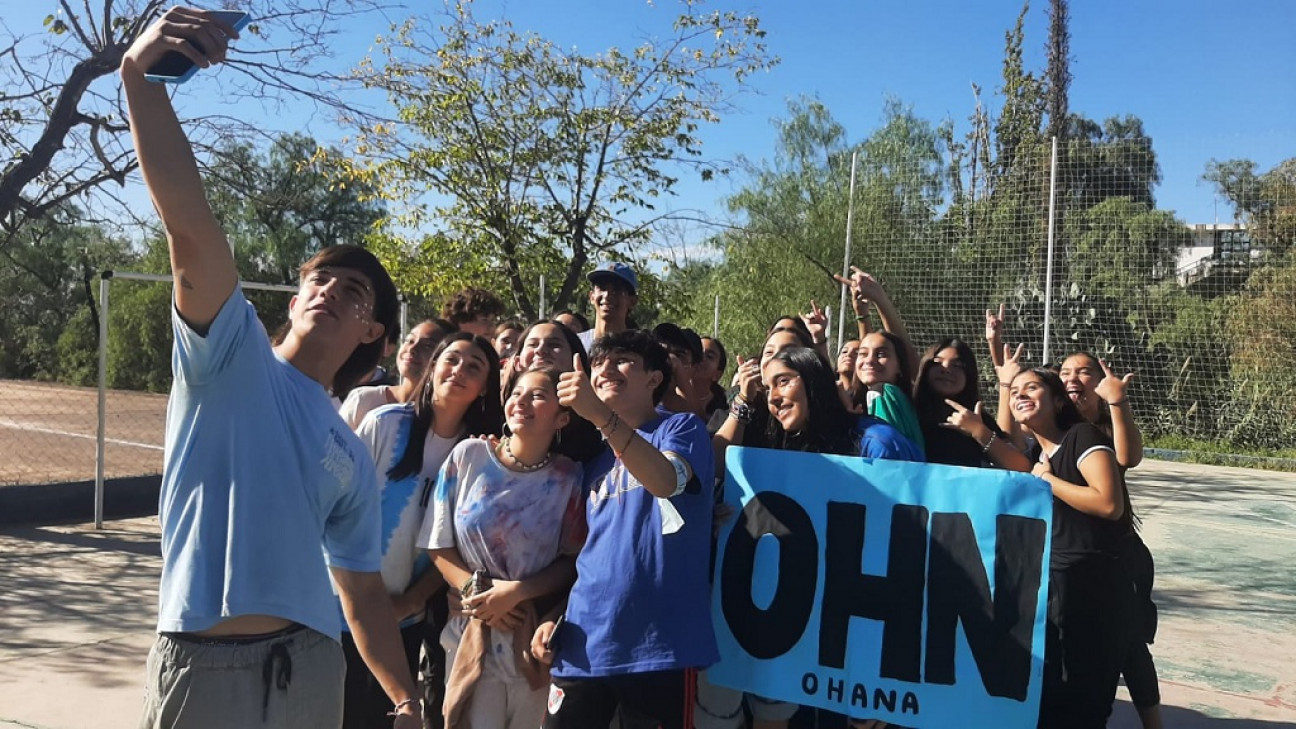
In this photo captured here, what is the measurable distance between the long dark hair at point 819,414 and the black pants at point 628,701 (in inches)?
39.8

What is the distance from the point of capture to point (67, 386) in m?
29.1

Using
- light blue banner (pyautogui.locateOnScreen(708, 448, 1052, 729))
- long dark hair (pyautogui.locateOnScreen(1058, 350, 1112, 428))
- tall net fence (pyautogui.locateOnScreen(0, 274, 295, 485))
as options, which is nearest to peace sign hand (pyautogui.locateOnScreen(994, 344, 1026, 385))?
long dark hair (pyautogui.locateOnScreen(1058, 350, 1112, 428))

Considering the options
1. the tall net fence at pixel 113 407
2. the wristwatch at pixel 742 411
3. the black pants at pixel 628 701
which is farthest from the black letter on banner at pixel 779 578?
the tall net fence at pixel 113 407

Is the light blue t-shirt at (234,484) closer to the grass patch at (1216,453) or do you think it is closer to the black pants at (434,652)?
the black pants at (434,652)

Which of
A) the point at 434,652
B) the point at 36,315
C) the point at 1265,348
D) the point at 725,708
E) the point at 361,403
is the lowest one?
the point at 725,708

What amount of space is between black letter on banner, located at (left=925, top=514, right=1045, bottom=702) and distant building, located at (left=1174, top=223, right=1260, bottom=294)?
14.1 m

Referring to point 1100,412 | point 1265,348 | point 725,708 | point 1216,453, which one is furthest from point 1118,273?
point 725,708

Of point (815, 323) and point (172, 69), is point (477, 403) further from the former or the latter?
point (815, 323)

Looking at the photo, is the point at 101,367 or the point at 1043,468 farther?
the point at 101,367

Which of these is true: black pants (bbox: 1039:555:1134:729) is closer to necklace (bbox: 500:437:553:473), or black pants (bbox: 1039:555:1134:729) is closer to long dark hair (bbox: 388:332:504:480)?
necklace (bbox: 500:437:553:473)

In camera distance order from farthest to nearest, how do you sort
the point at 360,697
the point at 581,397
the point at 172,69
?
the point at 360,697 → the point at 581,397 → the point at 172,69

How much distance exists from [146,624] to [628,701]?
373cm

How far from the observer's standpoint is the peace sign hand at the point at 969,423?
3742 millimetres

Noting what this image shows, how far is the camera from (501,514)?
111 inches
